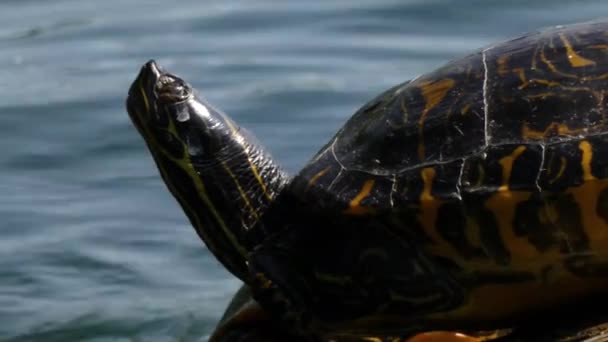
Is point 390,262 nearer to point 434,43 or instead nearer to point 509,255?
point 509,255

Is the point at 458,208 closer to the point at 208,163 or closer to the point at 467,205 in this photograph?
the point at 467,205

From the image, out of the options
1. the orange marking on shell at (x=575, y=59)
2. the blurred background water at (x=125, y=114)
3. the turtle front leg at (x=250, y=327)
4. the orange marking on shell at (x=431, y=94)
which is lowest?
the blurred background water at (x=125, y=114)

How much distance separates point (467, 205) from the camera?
3.07 m

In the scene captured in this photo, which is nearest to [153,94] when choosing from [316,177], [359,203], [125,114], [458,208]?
[316,177]

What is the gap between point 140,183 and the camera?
6578 mm

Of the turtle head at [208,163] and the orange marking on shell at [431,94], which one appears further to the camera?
the turtle head at [208,163]

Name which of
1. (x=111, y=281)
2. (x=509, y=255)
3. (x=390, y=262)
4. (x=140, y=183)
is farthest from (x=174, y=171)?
(x=140, y=183)

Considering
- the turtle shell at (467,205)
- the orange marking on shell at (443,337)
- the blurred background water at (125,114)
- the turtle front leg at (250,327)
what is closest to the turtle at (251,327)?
the turtle front leg at (250,327)

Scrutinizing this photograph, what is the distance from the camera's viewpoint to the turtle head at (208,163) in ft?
11.4

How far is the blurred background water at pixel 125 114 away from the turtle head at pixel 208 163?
4.67 ft

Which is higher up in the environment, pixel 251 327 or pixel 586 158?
pixel 586 158

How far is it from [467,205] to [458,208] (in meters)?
0.02

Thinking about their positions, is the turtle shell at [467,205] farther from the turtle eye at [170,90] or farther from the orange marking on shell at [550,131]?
the turtle eye at [170,90]

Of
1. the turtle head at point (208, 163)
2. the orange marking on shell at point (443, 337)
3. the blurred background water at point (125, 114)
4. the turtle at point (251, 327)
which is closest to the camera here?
the orange marking on shell at point (443, 337)
